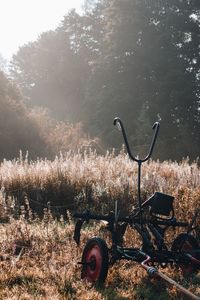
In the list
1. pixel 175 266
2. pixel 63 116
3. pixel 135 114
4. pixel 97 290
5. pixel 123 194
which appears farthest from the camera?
pixel 63 116

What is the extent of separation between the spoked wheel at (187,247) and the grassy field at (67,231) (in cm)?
9

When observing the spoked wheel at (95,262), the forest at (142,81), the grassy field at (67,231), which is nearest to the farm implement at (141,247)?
the spoked wheel at (95,262)

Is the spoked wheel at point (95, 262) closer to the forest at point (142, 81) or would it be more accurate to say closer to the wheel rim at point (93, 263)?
the wheel rim at point (93, 263)

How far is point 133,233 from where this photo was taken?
5492 mm

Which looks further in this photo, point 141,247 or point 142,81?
point 142,81

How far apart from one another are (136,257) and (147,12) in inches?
1379

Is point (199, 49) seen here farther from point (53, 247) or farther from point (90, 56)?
point (53, 247)

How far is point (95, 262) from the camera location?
3865 millimetres

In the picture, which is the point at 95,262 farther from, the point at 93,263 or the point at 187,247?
the point at 187,247

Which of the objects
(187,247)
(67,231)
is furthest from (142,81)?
(187,247)

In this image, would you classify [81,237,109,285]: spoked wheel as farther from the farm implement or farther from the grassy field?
the grassy field

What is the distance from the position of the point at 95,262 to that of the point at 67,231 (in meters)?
2.02

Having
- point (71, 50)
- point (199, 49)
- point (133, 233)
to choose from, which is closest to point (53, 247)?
point (133, 233)

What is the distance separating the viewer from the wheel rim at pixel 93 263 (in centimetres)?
377
